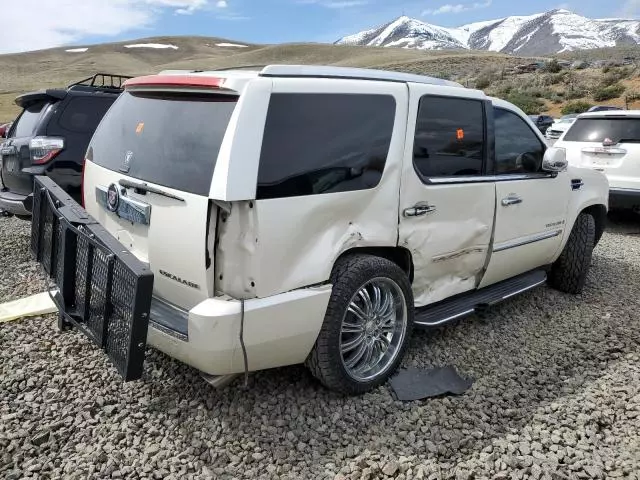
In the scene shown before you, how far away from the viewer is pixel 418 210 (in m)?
3.45

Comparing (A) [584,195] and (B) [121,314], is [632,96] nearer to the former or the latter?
(A) [584,195]

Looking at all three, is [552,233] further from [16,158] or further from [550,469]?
[16,158]

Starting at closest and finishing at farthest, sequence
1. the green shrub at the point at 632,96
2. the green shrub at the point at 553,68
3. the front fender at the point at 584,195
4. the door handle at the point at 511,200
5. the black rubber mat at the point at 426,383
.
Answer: the black rubber mat at the point at 426,383 → the door handle at the point at 511,200 → the front fender at the point at 584,195 → the green shrub at the point at 632,96 → the green shrub at the point at 553,68

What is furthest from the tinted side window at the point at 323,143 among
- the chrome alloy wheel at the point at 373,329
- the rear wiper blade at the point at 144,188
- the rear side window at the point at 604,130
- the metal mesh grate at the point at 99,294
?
the rear side window at the point at 604,130

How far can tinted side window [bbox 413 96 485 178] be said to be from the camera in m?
3.53

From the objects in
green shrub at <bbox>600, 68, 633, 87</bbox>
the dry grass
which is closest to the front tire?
green shrub at <bbox>600, 68, 633, 87</bbox>

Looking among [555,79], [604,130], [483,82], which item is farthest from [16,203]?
[483,82]

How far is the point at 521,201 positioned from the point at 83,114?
470cm

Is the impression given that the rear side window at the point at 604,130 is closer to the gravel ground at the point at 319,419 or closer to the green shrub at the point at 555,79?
the gravel ground at the point at 319,419

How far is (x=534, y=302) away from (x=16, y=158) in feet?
17.7

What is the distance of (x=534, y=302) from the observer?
16.4ft

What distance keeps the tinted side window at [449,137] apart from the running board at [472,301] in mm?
931

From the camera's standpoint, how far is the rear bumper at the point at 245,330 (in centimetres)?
265

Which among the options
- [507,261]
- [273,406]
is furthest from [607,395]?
[273,406]
